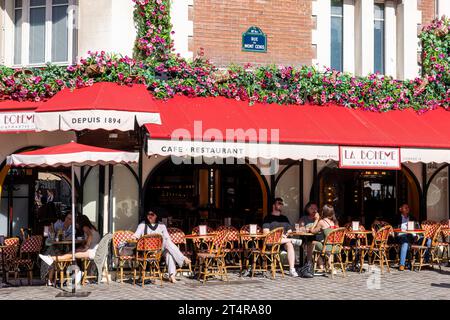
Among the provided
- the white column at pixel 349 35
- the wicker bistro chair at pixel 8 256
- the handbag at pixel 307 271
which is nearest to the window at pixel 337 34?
the white column at pixel 349 35

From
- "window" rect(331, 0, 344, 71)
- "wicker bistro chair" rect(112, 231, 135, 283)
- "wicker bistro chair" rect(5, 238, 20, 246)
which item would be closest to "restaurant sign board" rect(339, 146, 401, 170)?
"window" rect(331, 0, 344, 71)

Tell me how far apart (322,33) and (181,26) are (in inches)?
122

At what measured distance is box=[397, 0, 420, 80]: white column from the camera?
14.7 meters

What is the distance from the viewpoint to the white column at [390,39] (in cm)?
1487

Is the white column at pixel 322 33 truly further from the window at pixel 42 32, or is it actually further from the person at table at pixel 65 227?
the person at table at pixel 65 227

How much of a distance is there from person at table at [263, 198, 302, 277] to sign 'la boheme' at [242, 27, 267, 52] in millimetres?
3183

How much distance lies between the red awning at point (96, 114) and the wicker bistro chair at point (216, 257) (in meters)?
2.47

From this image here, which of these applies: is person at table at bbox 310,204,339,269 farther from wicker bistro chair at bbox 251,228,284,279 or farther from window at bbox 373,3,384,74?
window at bbox 373,3,384,74

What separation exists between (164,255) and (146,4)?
4.87 metres

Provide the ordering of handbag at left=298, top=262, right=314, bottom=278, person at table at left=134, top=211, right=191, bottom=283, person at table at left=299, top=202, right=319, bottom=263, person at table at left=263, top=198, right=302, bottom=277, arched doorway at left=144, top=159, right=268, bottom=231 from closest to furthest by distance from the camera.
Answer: person at table at left=134, top=211, right=191, bottom=283 → handbag at left=298, top=262, right=314, bottom=278 → person at table at left=263, top=198, right=302, bottom=277 → person at table at left=299, top=202, right=319, bottom=263 → arched doorway at left=144, top=159, right=268, bottom=231

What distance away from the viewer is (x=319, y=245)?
12250 millimetres

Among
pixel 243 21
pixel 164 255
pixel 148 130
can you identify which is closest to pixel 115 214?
pixel 164 255
